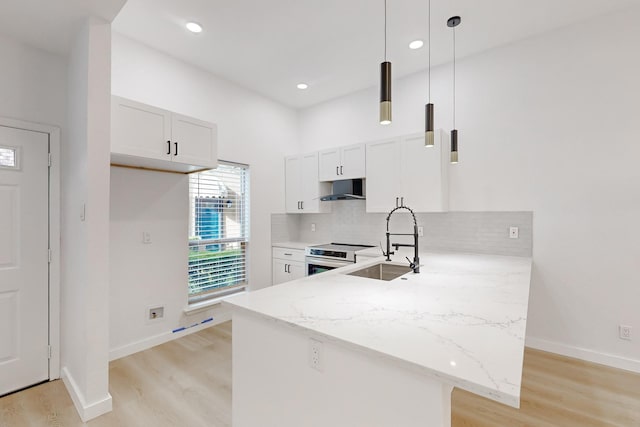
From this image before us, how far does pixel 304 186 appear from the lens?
14.7 feet

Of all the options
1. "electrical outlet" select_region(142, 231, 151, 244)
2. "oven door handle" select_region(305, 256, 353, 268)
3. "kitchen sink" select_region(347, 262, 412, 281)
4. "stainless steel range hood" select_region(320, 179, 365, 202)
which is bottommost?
"oven door handle" select_region(305, 256, 353, 268)

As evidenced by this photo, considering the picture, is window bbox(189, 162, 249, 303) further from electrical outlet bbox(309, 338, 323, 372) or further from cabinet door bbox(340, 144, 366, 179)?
electrical outlet bbox(309, 338, 323, 372)

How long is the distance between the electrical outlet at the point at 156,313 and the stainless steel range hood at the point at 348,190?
7.83 feet

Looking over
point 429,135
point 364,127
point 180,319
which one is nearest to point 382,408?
point 429,135

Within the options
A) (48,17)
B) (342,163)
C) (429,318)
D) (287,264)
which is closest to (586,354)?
(429,318)

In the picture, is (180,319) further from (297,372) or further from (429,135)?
(429,135)

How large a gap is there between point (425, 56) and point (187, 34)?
100 inches

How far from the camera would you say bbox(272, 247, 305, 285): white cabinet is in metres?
4.17

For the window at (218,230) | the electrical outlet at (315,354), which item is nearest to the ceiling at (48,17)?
the window at (218,230)

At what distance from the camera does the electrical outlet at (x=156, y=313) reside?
10.3 feet

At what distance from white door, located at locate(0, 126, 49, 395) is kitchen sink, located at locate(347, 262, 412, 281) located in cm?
266

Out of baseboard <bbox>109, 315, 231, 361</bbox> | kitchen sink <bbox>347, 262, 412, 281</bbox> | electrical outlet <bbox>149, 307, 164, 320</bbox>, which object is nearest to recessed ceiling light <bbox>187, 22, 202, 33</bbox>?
kitchen sink <bbox>347, 262, 412, 281</bbox>

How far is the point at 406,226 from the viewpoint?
389cm

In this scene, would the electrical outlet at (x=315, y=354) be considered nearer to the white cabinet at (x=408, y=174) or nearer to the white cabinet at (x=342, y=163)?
the white cabinet at (x=408, y=174)
